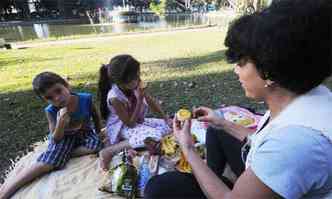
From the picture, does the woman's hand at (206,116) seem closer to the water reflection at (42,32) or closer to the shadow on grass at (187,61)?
the shadow on grass at (187,61)

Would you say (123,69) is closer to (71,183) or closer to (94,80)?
(71,183)

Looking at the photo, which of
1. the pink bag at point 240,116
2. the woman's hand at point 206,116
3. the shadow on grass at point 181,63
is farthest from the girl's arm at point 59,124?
the shadow on grass at point 181,63

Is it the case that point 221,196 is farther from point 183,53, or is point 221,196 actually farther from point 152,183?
point 183,53

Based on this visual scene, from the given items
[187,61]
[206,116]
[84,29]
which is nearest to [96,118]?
[206,116]

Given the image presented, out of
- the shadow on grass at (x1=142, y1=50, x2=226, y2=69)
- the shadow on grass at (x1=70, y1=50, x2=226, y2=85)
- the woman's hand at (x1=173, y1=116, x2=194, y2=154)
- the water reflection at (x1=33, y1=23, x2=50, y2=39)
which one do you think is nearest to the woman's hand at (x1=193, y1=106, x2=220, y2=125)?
the woman's hand at (x1=173, y1=116, x2=194, y2=154)

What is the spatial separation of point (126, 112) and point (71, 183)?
714 mm

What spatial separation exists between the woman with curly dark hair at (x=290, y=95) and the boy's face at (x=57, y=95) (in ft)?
5.75

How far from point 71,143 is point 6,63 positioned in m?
6.48

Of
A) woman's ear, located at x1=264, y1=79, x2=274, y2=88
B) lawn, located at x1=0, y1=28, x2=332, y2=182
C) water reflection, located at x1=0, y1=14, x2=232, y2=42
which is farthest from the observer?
water reflection, located at x1=0, y1=14, x2=232, y2=42

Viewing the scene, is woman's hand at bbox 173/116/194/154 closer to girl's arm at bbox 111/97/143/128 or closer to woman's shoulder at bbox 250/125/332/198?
woman's shoulder at bbox 250/125/332/198

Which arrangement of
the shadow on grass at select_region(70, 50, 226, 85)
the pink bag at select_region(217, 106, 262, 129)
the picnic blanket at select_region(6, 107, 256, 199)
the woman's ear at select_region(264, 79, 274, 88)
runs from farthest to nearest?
1. the shadow on grass at select_region(70, 50, 226, 85)
2. the pink bag at select_region(217, 106, 262, 129)
3. the picnic blanket at select_region(6, 107, 256, 199)
4. the woman's ear at select_region(264, 79, 274, 88)

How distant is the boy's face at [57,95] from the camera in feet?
8.46

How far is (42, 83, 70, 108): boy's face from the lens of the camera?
2.58 meters

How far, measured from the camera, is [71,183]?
255 cm
